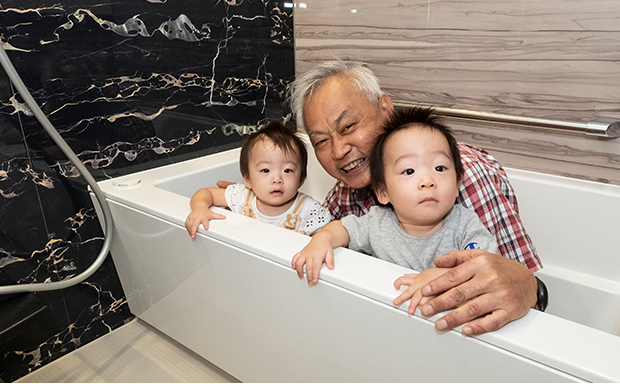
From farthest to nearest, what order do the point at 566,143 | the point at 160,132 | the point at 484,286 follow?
the point at 160,132 → the point at 566,143 → the point at 484,286

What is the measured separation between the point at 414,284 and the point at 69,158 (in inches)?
37.3

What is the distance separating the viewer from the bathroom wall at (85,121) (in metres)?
1.17

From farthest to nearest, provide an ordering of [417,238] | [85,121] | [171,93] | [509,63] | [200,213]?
[171,93] < [509,63] < [85,121] < [200,213] < [417,238]

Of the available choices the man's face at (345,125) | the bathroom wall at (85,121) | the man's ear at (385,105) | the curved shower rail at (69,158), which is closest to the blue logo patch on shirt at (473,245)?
the man's face at (345,125)

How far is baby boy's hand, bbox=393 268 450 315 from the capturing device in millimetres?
682

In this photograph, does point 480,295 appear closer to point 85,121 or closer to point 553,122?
point 553,122

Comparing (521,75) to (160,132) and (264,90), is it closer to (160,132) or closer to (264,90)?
(264,90)

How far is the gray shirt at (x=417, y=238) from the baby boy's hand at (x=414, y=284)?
19cm

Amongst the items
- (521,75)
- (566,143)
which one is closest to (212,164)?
(521,75)

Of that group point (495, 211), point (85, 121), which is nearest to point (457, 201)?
point (495, 211)

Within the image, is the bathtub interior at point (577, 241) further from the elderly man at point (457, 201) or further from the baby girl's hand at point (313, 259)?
the baby girl's hand at point (313, 259)

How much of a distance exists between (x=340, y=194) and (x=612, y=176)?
33.2 inches

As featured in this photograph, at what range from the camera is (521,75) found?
4.54ft

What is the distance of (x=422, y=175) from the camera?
86 centimetres
